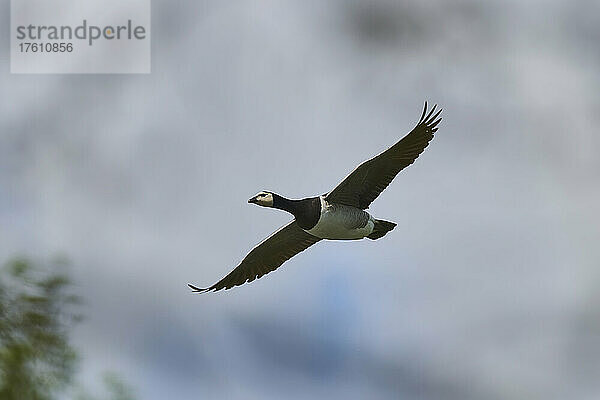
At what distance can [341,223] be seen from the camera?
65.5ft

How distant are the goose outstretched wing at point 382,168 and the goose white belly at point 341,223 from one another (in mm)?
258

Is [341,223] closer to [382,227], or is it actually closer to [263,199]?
[382,227]

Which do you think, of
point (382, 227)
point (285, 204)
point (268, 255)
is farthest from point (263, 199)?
point (382, 227)

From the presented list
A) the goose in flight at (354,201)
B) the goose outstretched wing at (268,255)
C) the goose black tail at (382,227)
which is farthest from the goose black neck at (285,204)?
the goose black tail at (382,227)

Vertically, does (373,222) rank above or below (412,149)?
below

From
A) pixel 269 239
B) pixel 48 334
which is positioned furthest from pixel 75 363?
pixel 269 239

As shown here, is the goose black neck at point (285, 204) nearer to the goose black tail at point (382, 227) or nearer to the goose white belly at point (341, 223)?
the goose white belly at point (341, 223)

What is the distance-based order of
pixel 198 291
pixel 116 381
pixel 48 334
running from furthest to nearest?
pixel 198 291, pixel 116 381, pixel 48 334

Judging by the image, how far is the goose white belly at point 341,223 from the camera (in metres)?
19.8

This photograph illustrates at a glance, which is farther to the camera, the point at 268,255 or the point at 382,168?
the point at 268,255

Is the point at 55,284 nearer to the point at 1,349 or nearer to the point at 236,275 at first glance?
the point at 1,349

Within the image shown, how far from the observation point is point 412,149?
19.7m

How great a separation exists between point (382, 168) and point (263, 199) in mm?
2702

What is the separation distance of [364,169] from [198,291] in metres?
4.64
